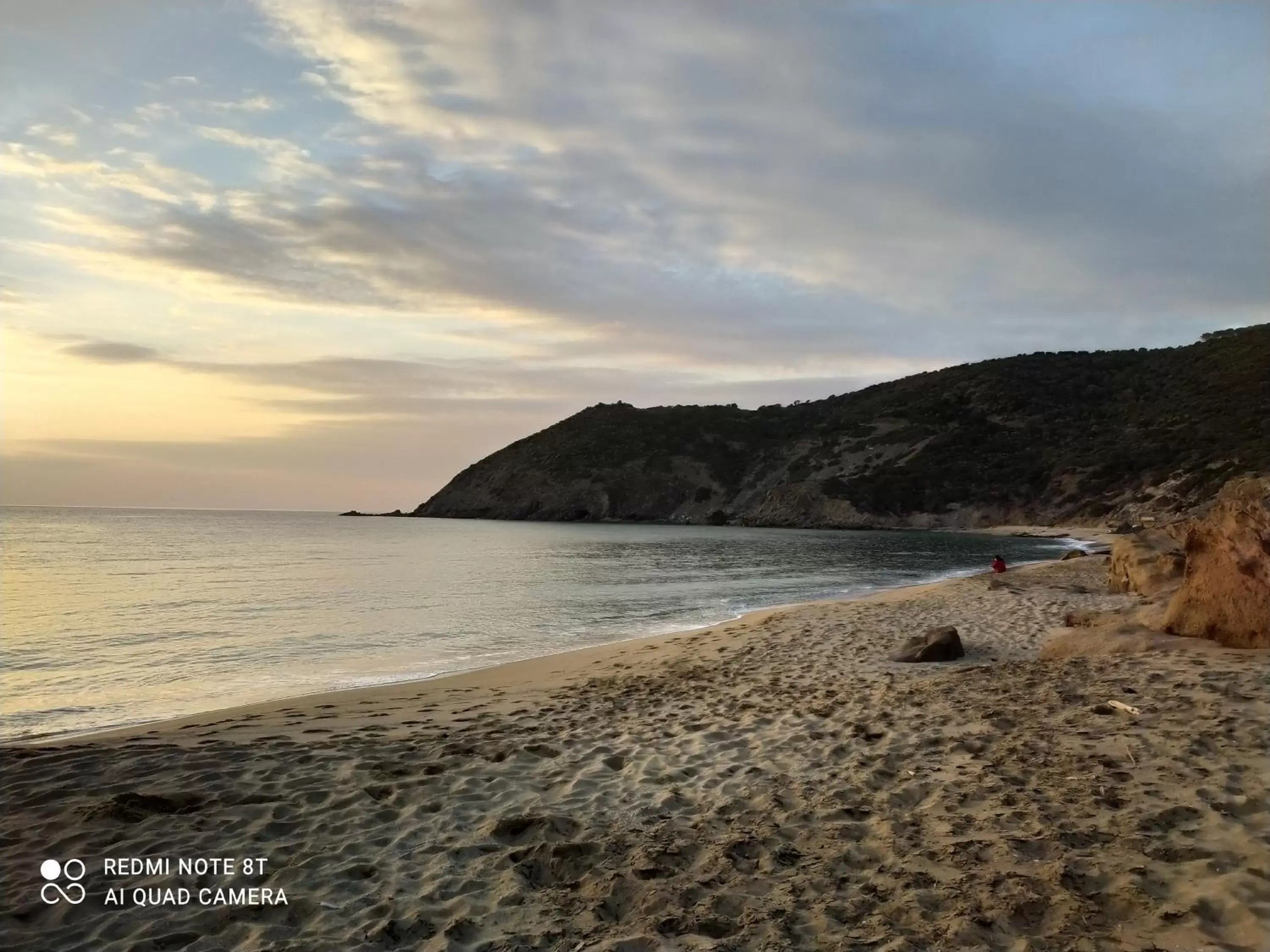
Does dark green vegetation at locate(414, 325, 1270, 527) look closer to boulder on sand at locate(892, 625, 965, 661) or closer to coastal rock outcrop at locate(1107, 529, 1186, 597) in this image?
coastal rock outcrop at locate(1107, 529, 1186, 597)

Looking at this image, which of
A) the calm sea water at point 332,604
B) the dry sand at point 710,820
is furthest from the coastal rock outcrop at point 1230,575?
the calm sea water at point 332,604

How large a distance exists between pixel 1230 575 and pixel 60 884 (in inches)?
479

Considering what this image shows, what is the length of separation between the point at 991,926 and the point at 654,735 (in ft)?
14.6

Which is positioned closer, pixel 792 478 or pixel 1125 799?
pixel 1125 799

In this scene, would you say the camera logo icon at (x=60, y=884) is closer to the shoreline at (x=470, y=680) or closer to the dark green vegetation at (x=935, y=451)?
the shoreline at (x=470, y=680)

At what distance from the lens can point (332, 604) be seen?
23828mm

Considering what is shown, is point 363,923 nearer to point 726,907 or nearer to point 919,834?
point 726,907

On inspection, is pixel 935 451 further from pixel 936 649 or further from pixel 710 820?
pixel 710 820

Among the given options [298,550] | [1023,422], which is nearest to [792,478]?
[1023,422]

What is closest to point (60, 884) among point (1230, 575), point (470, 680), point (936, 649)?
point (470, 680)

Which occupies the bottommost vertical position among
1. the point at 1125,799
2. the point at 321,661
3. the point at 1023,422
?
the point at 321,661

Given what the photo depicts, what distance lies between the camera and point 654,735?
7801 millimetres

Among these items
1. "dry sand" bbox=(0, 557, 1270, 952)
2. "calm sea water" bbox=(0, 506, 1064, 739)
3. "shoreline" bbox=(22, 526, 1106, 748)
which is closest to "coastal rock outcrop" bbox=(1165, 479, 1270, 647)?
"dry sand" bbox=(0, 557, 1270, 952)

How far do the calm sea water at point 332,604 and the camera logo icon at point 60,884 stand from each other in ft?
20.3
